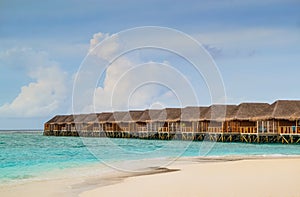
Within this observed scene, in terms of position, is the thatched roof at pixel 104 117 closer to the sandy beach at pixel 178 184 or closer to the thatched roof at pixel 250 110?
the thatched roof at pixel 250 110

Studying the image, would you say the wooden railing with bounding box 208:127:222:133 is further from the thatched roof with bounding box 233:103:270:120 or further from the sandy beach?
the sandy beach

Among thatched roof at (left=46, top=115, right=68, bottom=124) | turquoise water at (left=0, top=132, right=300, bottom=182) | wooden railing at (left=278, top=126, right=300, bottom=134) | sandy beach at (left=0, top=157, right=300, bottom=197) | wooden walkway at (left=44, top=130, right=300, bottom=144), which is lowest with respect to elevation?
turquoise water at (left=0, top=132, right=300, bottom=182)

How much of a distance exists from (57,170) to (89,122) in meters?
39.9

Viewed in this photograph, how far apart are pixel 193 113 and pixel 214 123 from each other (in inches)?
88.9

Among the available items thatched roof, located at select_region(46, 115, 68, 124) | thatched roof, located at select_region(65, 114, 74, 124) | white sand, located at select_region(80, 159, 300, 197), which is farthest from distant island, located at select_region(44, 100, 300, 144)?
white sand, located at select_region(80, 159, 300, 197)

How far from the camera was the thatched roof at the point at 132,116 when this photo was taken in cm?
5031

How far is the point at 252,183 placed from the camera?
1113 cm

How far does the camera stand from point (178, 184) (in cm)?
1138

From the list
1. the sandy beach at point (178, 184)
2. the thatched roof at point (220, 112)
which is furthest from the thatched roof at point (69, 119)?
the sandy beach at point (178, 184)

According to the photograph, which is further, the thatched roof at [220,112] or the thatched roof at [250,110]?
the thatched roof at [220,112]

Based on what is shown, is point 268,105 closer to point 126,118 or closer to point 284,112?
point 284,112

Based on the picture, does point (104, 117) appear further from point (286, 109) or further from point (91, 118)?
point (286, 109)

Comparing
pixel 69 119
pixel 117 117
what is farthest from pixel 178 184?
pixel 69 119

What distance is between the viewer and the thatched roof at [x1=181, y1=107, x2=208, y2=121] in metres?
41.8
